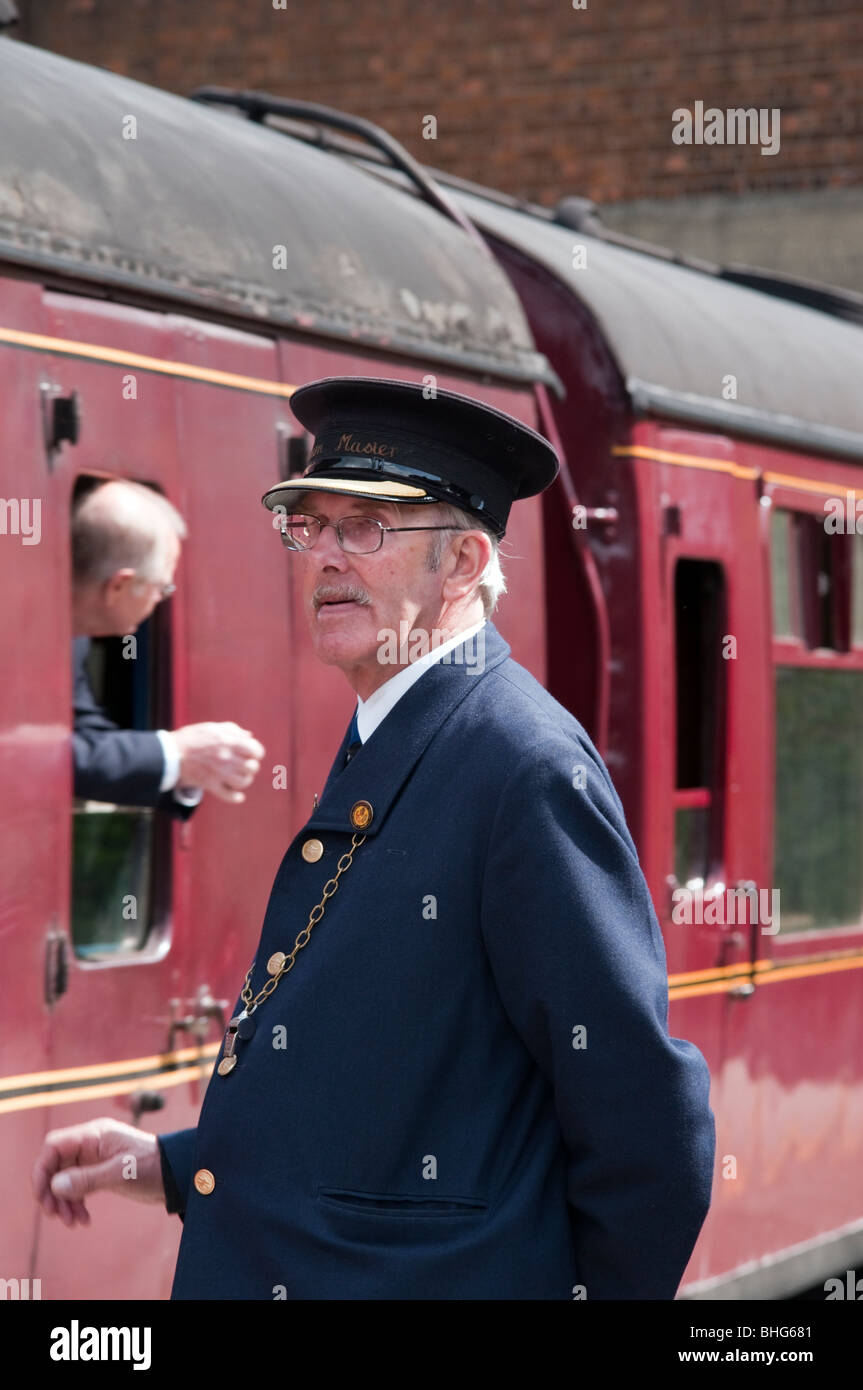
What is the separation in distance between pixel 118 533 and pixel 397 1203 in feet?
6.04

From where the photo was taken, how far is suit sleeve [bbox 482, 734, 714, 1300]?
196cm

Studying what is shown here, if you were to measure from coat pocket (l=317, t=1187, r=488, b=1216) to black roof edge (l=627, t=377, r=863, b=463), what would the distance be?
3409 mm

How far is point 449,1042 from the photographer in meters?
→ 2.01

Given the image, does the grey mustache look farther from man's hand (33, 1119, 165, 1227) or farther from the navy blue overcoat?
man's hand (33, 1119, 165, 1227)

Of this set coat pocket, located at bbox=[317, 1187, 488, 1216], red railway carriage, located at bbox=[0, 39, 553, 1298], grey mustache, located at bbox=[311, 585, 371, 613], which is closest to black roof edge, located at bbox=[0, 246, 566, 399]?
red railway carriage, located at bbox=[0, 39, 553, 1298]

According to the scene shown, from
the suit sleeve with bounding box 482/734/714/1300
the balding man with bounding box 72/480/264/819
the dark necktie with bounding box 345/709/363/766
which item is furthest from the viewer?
the balding man with bounding box 72/480/264/819

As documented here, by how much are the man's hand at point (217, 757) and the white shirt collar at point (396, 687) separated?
1459 millimetres

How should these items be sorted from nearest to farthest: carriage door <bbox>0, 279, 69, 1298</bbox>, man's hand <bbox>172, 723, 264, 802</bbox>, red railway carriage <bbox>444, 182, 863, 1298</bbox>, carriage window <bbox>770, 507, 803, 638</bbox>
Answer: carriage door <bbox>0, 279, 69, 1298</bbox> → man's hand <bbox>172, 723, 264, 802</bbox> → red railway carriage <bbox>444, 182, 863, 1298</bbox> → carriage window <bbox>770, 507, 803, 638</bbox>

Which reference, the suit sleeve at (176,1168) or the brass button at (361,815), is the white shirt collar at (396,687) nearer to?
the brass button at (361,815)

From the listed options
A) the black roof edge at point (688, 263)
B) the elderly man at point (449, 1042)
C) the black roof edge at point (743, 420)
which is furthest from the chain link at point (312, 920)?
the black roof edge at point (688, 263)

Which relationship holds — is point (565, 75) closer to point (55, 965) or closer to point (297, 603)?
point (297, 603)

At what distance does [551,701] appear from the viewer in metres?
2.20

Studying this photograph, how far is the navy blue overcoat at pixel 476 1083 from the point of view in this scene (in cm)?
197

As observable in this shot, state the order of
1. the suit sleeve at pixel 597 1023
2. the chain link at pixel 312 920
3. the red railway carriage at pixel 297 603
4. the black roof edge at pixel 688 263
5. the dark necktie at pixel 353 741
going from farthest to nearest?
1. the black roof edge at pixel 688 263
2. the red railway carriage at pixel 297 603
3. the dark necktie at pixel 353 741
4. the chain link at pixel 312 920
5. the suit sleeve at pixel 597 1023
